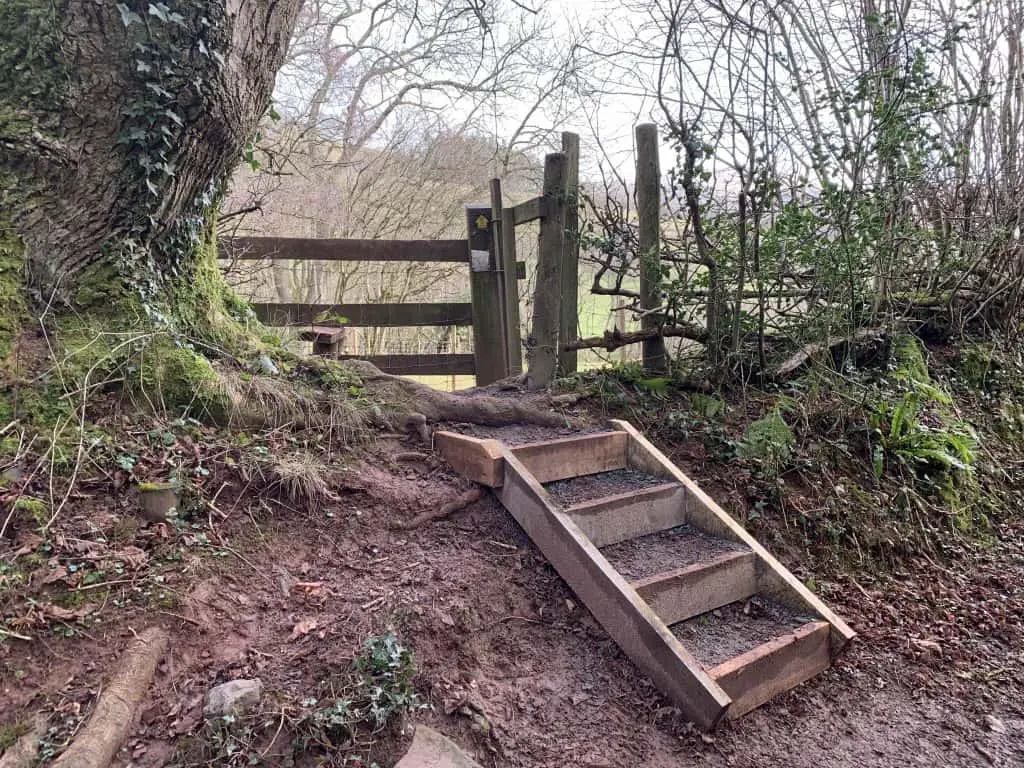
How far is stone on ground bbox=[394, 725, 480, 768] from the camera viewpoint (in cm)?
201

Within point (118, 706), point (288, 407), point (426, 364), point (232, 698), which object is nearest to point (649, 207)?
point (426, 364)

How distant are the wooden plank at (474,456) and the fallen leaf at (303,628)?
1.17 meters

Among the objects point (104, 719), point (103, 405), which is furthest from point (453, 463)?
point (104, 719)

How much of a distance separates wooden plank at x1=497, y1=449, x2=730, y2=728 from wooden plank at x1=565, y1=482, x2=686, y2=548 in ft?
0.55

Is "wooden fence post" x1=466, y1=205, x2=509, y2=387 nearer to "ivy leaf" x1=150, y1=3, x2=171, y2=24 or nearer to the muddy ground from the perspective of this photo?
the muddy ground

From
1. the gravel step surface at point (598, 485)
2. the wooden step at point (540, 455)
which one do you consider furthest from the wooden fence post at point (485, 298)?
the gravel step surface at point (598, 485)

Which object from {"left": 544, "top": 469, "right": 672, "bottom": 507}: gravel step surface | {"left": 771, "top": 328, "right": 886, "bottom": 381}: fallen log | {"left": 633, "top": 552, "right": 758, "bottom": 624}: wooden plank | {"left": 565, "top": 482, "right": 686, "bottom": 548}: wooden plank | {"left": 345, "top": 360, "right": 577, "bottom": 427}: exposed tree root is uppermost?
{"left": 771, "top": 328, "right": 886, "bottom": 381}: fallen log

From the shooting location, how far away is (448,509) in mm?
3297

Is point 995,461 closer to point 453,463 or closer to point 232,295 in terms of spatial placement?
point 453,463

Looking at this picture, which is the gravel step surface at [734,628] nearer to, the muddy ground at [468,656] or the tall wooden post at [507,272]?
the muddy ground at [468,656]

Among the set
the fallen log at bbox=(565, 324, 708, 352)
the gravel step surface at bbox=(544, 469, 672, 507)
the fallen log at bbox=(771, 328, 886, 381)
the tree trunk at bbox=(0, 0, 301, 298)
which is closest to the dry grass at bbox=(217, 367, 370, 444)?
the tree trunk at bbox=(0, 0, 301, 298)

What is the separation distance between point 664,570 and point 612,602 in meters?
0.42

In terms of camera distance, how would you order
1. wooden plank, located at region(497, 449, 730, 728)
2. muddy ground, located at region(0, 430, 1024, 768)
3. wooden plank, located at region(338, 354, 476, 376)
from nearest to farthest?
muddy ground, located at region(0, 430, 1024, 768)
wooden plank, located at region(497, 449, 730, 728)
wooden plank, located at region(338, 354, 476, 376)

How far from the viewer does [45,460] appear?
2.62 meters
